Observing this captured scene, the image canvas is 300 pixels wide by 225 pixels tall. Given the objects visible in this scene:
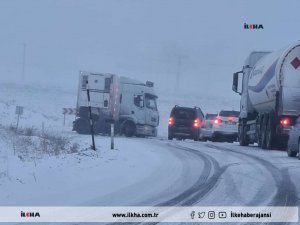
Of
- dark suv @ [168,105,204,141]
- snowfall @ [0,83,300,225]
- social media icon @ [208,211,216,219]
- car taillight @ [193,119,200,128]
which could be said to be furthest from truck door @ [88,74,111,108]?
social media icon @ [208,211,216,219]

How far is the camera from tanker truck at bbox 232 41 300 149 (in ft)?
80.3

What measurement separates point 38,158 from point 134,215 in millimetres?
7443

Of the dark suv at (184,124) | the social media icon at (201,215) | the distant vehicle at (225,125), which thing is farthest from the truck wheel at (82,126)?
the social media icon at (201,215)

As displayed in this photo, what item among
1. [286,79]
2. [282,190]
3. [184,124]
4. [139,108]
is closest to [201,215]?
[282,190]

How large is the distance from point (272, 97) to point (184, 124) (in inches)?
415

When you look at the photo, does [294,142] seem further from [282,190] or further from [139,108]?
[139,108]

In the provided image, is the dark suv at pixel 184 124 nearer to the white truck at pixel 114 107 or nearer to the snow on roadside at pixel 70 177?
the white truck at pixel 114 107

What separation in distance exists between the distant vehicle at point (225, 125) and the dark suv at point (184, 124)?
1.07 meters

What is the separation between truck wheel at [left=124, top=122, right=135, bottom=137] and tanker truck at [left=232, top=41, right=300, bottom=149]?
23.7 feet

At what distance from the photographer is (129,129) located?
3622 centimetres

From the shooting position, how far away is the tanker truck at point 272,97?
80.3 ft

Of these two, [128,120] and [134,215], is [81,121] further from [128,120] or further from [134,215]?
[134,215]

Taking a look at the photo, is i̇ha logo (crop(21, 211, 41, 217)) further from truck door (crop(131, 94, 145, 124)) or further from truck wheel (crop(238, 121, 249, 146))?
truck door (crop(131, 94, 145, 124))

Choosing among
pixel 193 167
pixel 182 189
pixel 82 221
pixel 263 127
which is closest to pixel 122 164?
pixel 193 167
